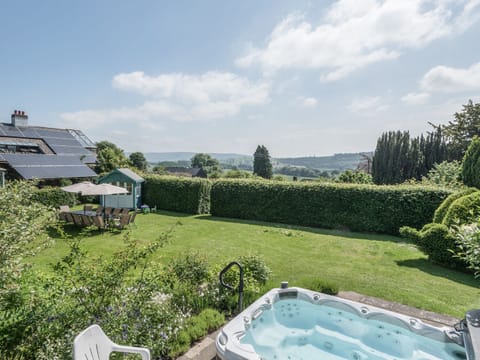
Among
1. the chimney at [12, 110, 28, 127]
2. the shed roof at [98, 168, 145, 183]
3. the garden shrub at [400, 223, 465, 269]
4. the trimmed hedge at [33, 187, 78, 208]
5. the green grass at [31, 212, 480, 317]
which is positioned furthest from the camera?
the chimney at [12, 110, 28, 127]

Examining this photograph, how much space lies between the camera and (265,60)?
411 inches

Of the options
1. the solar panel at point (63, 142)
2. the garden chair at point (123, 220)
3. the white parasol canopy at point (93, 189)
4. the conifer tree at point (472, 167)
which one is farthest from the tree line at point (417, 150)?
the solar panel at point (63, 142)

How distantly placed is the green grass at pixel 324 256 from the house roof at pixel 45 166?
7.99 m

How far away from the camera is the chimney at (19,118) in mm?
23219

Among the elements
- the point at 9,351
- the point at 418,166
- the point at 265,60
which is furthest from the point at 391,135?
the point at 9,351

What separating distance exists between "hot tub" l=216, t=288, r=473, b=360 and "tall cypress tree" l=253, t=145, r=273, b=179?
195ft

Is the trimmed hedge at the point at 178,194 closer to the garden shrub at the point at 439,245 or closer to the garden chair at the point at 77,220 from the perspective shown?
the garden chair at the point at 77,220

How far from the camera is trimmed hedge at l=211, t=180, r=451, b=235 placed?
11414 mm

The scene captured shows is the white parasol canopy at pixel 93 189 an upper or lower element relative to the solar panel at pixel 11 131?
lower

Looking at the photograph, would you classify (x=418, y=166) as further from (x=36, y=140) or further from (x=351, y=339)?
(x=36, y=140)

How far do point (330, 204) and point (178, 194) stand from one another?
9.15m

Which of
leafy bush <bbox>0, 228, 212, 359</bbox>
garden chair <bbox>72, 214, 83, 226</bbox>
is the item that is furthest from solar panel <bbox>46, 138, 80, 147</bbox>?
leafy bush <bbox>0, 228, 212, 359</bbox>

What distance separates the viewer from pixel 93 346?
2572 millimetres

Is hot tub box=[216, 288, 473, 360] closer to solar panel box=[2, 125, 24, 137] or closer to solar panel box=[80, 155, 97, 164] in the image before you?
solar panel box=[80, 155, 97, 164]
